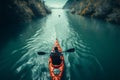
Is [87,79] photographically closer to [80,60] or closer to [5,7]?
[80,60]

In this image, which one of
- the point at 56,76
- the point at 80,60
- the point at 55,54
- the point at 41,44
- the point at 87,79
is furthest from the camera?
the point at 41,44

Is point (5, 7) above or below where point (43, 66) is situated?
above

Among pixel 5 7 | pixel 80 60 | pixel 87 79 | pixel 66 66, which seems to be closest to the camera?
pixel 87 79

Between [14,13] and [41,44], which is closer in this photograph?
[41,44]

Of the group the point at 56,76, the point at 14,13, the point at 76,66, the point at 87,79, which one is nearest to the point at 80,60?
the point at 76,66

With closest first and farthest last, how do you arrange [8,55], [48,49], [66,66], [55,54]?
[55,54], [66,66], [8,55], [48,49]

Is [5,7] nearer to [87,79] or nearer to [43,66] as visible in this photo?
[43,66]

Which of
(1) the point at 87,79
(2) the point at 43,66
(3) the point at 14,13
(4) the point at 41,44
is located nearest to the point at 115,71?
(1) the point at 87,79

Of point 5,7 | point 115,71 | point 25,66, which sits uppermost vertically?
point 5,7

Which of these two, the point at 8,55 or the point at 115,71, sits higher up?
the point at 8,55
